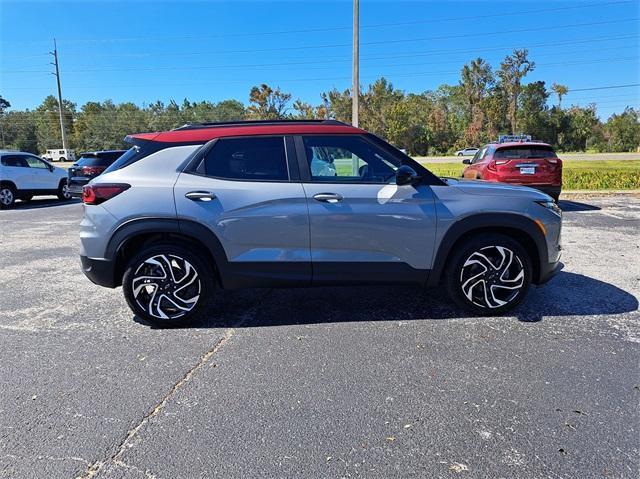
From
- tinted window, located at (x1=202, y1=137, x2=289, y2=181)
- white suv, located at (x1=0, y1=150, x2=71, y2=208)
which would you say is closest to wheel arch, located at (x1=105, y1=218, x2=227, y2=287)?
tinted window, located at (x1=202, y1=137, x2=289, y2=181)

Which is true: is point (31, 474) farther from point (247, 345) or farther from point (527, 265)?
point (527, 265)

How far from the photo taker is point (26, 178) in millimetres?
13836

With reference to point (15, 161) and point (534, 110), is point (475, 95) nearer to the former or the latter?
point (534, 110)

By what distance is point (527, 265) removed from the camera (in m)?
4.11

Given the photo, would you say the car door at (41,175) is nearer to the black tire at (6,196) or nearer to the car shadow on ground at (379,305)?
the black tire at (6,196)

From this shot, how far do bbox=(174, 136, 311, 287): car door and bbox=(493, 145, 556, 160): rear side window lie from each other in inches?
309

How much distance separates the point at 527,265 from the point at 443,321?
93 centimetres

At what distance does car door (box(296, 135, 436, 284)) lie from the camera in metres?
3.89

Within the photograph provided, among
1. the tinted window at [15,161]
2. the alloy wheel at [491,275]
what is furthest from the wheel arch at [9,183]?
the alloy wheel at [491,275]

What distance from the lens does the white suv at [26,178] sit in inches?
520

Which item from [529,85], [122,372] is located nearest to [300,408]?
[122,372]

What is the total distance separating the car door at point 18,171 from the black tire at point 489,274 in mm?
14035

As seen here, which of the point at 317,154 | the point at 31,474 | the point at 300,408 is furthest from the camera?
the point at 317,154

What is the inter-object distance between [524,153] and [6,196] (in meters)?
14.3
